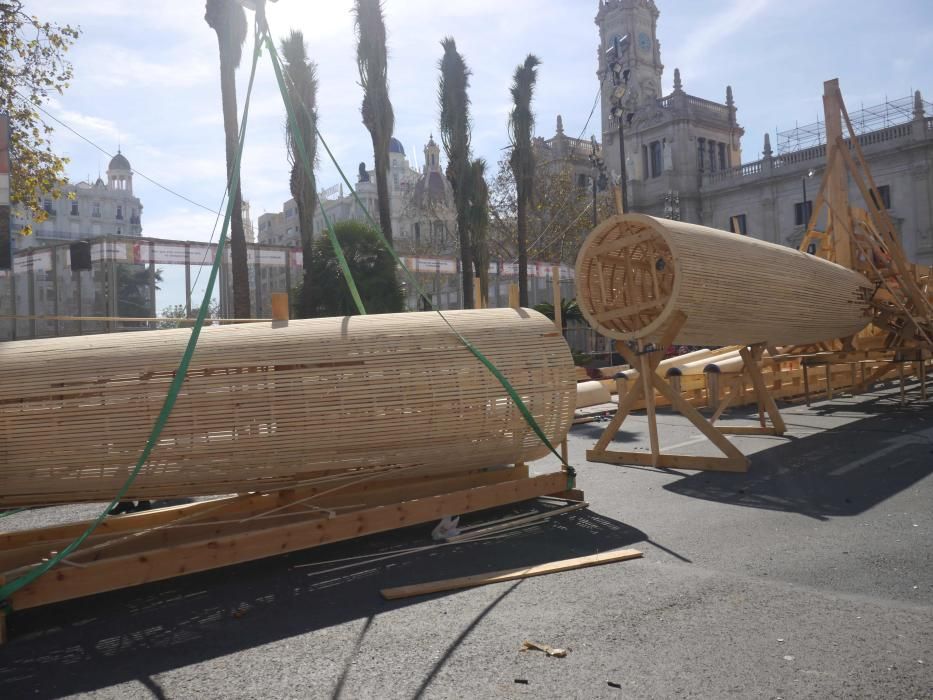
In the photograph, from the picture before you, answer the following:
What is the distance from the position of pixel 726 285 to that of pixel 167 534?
19.9ft

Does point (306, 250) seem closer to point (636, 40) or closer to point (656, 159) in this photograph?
point (656, 159)

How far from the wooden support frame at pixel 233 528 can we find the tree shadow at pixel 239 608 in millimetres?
209

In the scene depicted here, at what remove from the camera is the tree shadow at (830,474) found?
670 cm

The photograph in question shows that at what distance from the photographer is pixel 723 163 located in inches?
2172

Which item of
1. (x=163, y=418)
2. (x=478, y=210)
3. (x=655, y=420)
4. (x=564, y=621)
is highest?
(x=478, y=210)

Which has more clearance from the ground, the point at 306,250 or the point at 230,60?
the point at 230,60

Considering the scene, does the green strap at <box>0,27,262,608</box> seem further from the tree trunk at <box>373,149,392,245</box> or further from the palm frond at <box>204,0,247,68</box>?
the tree trunk at <box>373,149,392,245</box>

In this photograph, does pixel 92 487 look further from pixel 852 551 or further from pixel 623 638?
pixel 852 551

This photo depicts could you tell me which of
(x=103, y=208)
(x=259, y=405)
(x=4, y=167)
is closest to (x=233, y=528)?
(x=259, y=405)

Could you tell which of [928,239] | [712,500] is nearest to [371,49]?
[712,500]

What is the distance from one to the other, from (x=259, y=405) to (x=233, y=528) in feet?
3.36

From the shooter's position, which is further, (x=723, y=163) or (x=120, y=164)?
(x=120, y=164)

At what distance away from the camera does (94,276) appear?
2331 cm

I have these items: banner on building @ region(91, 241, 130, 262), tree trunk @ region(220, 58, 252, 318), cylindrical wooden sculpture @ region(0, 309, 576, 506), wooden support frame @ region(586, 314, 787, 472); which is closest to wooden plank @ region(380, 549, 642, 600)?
cylindrical wooden sculpture @ region(0, 309, 576, 506)
